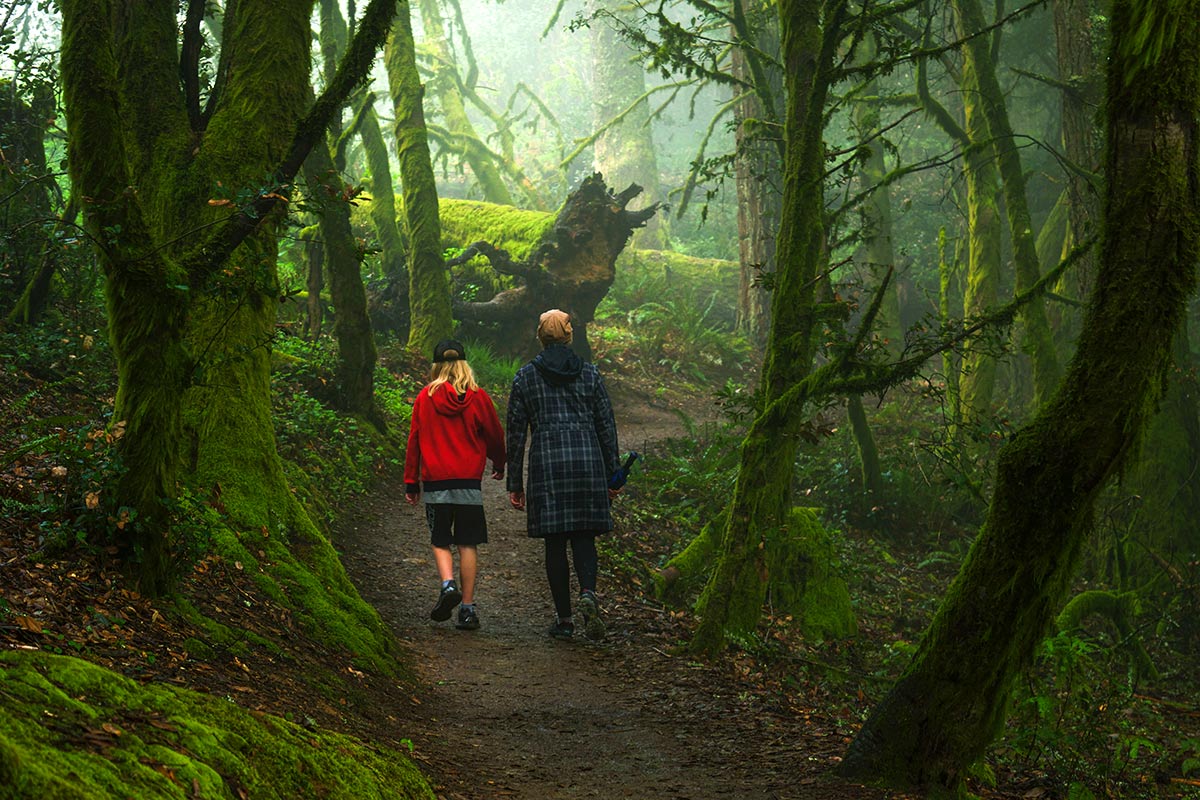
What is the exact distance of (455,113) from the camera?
29609 mm

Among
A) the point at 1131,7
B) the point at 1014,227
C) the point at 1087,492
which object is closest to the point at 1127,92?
the point at 1131,7

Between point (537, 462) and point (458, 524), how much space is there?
0.81 meters

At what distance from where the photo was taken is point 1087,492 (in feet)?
12.7

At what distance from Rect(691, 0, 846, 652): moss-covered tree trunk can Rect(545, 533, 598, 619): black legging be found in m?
0.93

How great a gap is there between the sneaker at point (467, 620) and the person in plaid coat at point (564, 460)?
621mm

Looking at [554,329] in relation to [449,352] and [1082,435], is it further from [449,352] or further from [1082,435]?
[1082,435]

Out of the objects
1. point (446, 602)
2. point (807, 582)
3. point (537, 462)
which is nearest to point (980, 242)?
point (807, 582)

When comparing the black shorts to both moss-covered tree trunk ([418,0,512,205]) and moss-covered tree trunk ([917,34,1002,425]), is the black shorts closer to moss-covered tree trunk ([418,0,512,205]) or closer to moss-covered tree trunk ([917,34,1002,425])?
moss-covered tree trunk ([917,34,1002,425])

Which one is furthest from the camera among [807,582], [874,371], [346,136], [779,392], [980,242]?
[980,242]

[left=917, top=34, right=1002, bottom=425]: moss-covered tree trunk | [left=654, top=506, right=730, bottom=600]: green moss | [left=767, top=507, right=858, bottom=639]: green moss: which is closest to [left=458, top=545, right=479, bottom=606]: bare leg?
[left=654, top=506, right=730, bottom=600]: green moss

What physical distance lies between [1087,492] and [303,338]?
11.3 metres

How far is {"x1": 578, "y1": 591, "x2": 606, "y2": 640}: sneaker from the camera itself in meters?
7.32

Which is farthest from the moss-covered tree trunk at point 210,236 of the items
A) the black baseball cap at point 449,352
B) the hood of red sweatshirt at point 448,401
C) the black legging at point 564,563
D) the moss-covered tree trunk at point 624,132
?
the moss-covered tree trunk at point 624,132

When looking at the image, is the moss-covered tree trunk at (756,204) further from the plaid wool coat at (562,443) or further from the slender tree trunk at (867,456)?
the plaid wool coat at (562,443)
